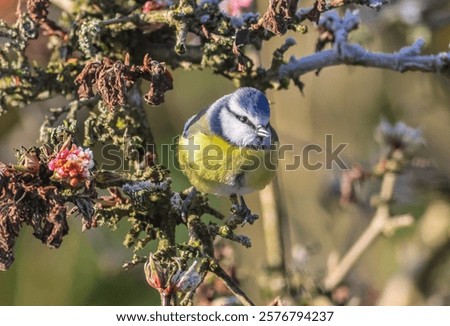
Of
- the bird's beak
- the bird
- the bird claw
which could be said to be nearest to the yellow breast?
the bird

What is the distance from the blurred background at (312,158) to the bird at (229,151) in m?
0.66

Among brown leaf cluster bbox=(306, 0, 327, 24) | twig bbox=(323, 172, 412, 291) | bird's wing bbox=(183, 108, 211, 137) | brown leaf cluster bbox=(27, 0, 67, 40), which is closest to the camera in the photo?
brown leaf cluster bbox=(306, 0, 327, 24)

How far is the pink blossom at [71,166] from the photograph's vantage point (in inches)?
55.2

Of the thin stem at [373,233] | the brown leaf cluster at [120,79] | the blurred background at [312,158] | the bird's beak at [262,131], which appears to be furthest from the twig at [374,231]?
the brown leaf cluster at [120,79]

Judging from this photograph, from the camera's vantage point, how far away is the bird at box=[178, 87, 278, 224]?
2.27 meters

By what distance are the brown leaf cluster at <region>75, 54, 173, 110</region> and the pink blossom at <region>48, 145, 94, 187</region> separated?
14 centimetres

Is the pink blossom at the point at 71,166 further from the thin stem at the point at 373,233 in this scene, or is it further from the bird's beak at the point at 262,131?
the thin stem at the point at 373,233

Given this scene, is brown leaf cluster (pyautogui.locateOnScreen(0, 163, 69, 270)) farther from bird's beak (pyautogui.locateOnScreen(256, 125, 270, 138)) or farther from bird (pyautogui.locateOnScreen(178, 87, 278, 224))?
bird's beak (pyautogui.locateOnScreen(256, 125, 270, 138))

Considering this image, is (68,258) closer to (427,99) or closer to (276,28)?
(427,99)

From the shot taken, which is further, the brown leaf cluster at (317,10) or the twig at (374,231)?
the twig at (374,231)

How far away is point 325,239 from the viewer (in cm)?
351

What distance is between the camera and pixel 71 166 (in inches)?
55.2

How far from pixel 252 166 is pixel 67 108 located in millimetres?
722

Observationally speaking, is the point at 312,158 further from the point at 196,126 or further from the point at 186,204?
the point at 186,204
